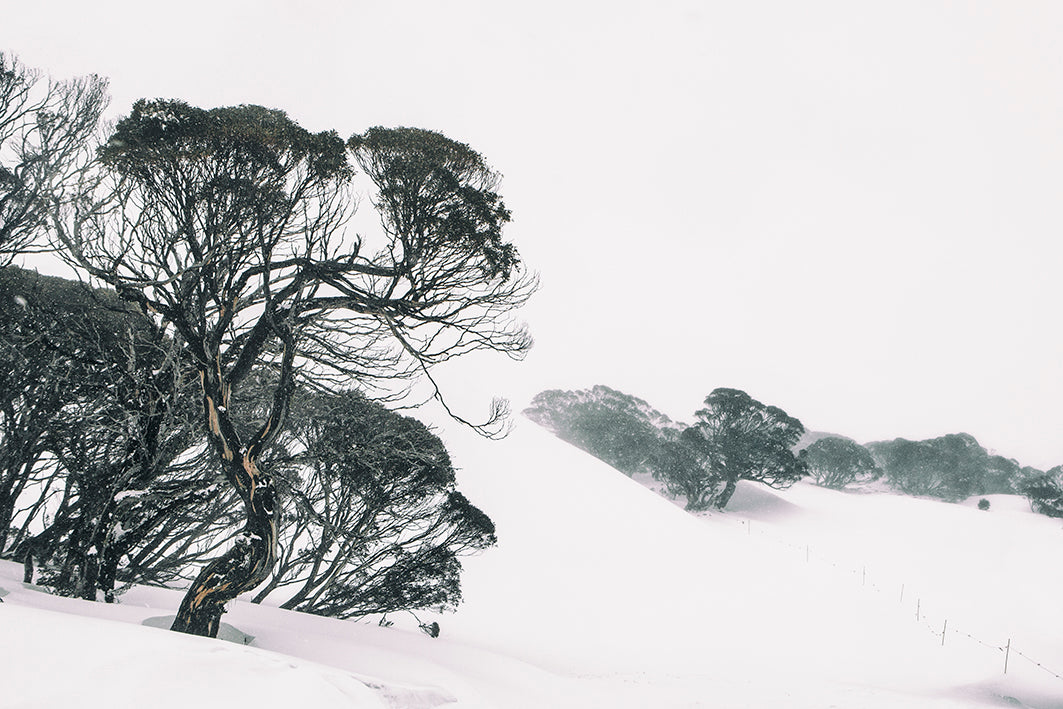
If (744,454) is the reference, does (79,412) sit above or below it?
below

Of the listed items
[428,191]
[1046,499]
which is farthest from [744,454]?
[428,191]

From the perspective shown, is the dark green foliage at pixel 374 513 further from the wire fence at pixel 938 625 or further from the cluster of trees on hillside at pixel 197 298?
the wire fence at pixel 938 625

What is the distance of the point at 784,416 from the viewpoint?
4575cm

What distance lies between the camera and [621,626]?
1884cm

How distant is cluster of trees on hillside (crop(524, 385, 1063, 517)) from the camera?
43.7 metres

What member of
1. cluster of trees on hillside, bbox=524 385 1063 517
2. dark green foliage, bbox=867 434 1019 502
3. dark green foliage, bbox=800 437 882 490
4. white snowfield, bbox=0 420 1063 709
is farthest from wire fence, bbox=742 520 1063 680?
dark green foliage, bbox=867 434 1019 502

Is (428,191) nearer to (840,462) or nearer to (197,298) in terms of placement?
(197,298)

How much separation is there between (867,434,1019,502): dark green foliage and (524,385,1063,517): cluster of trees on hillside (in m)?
0.12

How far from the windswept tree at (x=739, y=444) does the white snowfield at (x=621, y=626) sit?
3.13 meters

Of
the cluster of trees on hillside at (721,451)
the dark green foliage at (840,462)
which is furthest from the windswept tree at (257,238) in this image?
the dark green foliage at (840,462)

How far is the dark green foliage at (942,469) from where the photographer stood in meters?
63.8

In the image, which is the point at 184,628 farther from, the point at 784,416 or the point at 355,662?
the point at 784,416

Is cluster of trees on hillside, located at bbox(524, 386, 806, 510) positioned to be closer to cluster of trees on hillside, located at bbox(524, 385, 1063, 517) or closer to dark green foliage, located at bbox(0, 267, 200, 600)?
cluster of trees on hillside, located at bbox(524, 385, 1063, 517)

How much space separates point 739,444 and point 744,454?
0.83 meters
